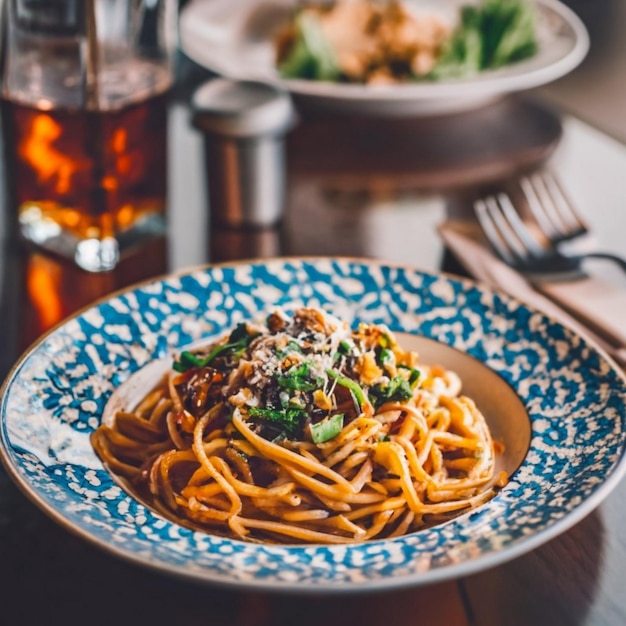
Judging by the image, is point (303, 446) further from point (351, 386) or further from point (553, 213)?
point (553, 213)

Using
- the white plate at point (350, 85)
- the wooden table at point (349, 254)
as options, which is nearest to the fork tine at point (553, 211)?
the wooden table at point (349, 254)

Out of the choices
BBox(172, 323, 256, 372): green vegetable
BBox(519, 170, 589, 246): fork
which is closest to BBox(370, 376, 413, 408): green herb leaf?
BBox(172, 323, 256, 372): green vegetable

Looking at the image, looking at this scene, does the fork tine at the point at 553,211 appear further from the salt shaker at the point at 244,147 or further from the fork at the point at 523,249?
the salt shaker at the point at 244,147

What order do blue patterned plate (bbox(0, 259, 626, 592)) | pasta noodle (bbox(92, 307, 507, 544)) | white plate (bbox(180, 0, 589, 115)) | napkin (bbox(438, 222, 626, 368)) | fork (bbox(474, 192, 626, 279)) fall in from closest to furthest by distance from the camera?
blue patterned plate (bbox(0, 259, 626, 592))
pasta noodle (bbox(92, 307, 507, 544))
napkin (bbox(438, 222, 626, 368))
fork (bbox(474, 192, 626, 279))
white plate (bbox(180, 0, 589, 115))

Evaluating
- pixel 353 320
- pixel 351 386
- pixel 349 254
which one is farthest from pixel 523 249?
pixel 351 386

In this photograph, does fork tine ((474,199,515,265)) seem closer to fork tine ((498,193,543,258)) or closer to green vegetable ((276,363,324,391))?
fork tine ((498,193,543,258))
